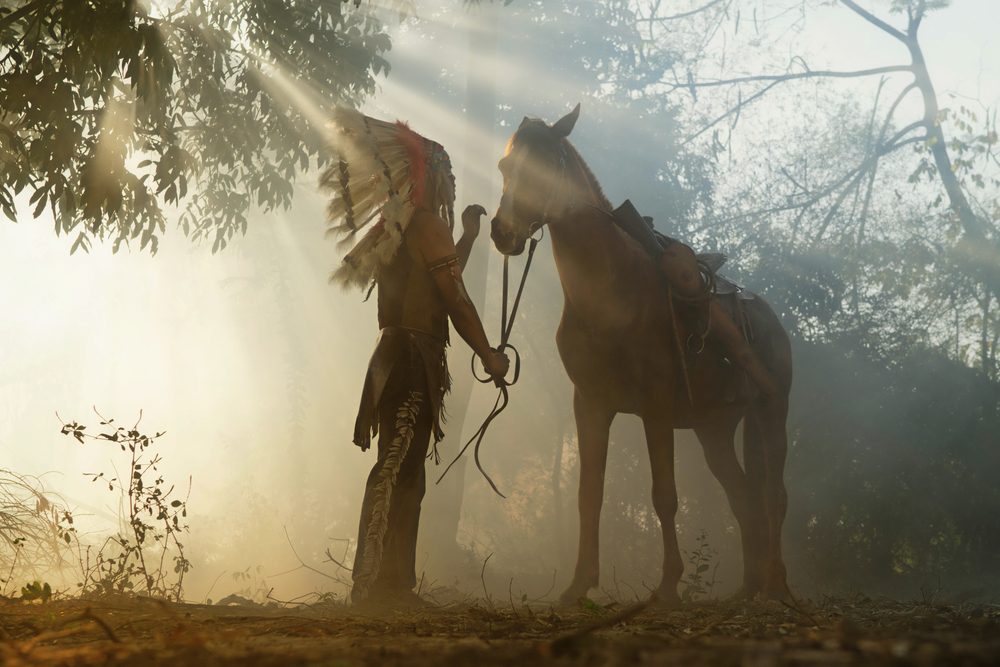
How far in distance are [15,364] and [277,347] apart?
11312 millimetres

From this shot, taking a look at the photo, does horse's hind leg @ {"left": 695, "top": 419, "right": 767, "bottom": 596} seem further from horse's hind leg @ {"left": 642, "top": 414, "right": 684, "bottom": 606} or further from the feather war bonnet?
the feather war bonnet

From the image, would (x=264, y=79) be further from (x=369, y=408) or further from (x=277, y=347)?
(x=277, y=347)

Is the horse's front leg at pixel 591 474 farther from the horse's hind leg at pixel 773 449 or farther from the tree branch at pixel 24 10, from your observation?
the tree branch at pixel 24 10

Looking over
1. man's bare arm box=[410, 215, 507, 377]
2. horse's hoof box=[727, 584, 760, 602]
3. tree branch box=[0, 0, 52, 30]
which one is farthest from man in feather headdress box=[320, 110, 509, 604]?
horse's hoof box=[727, 584, 760, 602]

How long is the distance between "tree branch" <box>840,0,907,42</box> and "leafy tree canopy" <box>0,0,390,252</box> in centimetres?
926

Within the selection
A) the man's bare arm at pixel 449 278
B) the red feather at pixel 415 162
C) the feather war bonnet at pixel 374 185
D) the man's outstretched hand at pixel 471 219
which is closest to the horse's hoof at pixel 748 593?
the man's bare arm at pixel 449 278

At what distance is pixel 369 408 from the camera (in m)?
5.32

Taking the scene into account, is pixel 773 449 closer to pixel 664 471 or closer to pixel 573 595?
pixel 664 471

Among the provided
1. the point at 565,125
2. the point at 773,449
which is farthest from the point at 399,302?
the point at 773,449

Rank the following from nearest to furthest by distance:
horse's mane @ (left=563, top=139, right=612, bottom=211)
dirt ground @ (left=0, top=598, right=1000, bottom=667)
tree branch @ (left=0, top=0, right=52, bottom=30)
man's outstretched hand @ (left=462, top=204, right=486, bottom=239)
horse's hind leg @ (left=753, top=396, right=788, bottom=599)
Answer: dirt ground @ (left=0, top=598, right=1000, bottom=667) → man's outstretched hand @ (left=462, top=204, right=486, bottom=239) → horse's mane @ (left=563, top=139, right=612, bottom=211) → tree branch @ (left=0, top=0, right=52, bottom=30) → horse's hind leg @ (left=753, top=396, right=788, bottom=599)

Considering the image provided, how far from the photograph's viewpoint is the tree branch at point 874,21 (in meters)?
16.1

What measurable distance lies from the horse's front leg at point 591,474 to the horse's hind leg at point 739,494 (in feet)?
7.69

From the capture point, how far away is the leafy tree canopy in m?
7.00

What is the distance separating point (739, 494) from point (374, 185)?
17.1ft
